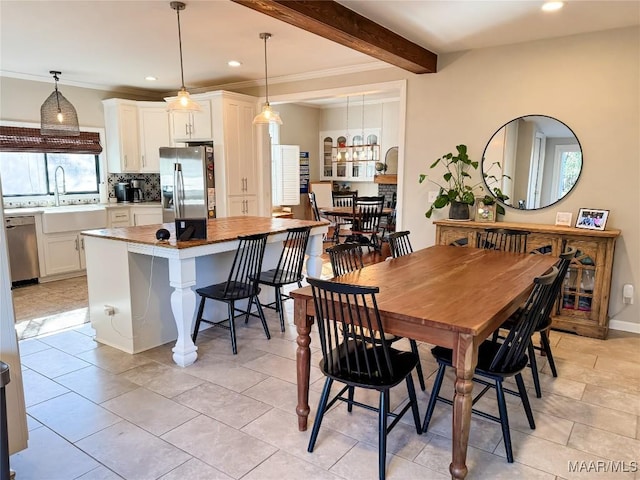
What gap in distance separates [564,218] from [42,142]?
6.06 meters

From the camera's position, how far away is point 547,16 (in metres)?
3.38

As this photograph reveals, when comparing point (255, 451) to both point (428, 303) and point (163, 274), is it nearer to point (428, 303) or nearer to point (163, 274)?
point (428, 303)

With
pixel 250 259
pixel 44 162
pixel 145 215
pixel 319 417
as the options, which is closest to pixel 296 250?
pixel 250 259

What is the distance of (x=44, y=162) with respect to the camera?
19.3 feet

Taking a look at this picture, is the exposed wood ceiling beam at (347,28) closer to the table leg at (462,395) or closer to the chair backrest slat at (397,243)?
the chair backrest slat at (397,243)

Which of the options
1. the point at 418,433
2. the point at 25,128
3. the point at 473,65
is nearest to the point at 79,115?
the point at 25,128

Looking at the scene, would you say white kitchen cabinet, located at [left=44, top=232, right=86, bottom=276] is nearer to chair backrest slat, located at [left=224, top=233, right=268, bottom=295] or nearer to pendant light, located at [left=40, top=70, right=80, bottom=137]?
pendant light, located at [left=40, top=70, right=80, bottom=137]

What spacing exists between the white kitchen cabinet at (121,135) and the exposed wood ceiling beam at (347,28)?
13.3 feet

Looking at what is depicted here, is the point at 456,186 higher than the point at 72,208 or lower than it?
higher

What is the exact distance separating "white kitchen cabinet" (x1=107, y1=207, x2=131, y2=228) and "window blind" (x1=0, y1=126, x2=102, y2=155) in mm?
938

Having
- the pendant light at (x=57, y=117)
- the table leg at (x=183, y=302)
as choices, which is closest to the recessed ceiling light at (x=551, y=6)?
the table leg at (x=183, y=302)

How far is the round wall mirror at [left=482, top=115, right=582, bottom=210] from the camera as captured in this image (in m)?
4.00

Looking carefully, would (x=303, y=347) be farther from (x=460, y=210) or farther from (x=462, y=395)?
(x=460, y=210)

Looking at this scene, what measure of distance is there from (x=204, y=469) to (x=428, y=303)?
1.28 metres
